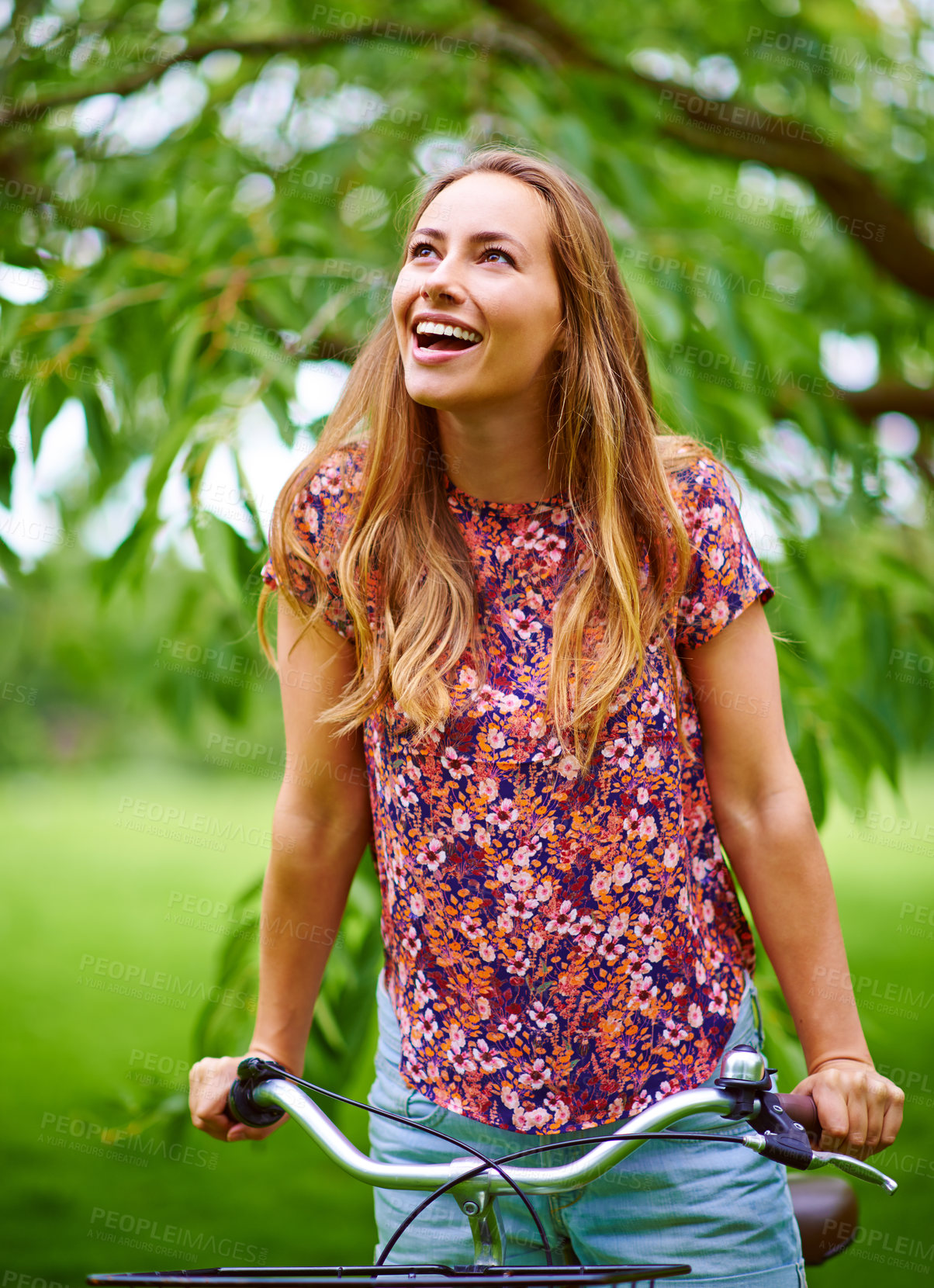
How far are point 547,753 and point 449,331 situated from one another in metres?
0.47

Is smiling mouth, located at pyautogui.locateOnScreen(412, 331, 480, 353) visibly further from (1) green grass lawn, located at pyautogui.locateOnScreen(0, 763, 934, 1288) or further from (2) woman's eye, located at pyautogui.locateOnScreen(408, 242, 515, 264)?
(1) green grass lawn, located at pyautogui.locateOnScreen(0, 763, 934, 1288)

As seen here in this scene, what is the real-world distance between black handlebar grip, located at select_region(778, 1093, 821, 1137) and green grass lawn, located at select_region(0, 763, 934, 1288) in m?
0.92

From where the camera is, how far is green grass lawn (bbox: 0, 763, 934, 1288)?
335 cm

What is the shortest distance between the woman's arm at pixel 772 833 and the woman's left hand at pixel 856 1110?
10 cm

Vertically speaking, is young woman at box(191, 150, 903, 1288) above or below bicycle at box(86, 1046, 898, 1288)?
above

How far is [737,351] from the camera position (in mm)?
2289

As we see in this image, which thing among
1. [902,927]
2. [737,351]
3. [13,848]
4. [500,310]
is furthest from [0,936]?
[500,310]

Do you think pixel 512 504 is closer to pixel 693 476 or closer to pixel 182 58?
pixel 693 476

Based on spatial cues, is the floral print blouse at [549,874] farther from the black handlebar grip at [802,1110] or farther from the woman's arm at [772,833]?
the black handlebar grip at [802,1110]

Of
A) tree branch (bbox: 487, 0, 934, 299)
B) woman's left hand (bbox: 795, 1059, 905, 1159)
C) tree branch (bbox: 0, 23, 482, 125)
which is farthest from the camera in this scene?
tree branch (bbox: 487, 0, 934, 299)

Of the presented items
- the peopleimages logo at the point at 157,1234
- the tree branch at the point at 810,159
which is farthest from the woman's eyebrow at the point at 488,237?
the peopleimages logo at the point at 157,1234

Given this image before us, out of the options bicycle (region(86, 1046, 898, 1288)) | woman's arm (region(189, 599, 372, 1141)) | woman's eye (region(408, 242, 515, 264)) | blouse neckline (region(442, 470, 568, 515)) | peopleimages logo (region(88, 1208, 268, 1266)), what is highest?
woman's eye (region(408, 242, 515, 264))

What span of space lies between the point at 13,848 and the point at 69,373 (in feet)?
33.1

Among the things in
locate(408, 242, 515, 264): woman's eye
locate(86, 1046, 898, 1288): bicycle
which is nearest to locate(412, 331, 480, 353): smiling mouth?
locate(408, 242, 515, 264): woman's eye
